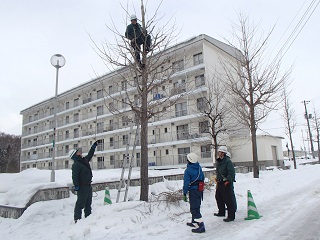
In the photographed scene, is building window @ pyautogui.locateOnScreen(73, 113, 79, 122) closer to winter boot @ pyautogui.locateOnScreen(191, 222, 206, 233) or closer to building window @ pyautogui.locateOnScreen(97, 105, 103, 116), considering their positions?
building window @ pyautogui.locateOnScreen(97, 105, 103, 116)

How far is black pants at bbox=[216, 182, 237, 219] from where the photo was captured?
19.0ft

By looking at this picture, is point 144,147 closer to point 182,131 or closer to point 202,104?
point 202,104

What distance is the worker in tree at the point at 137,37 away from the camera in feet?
25.2

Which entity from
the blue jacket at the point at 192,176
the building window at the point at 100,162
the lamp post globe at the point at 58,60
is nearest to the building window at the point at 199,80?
the lamp post globe at the point at 58,60

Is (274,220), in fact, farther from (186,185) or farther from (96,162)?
(96,162)

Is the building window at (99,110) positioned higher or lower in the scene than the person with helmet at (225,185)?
higher

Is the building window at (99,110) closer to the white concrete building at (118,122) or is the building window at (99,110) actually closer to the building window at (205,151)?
the white concrete building at (118,122)

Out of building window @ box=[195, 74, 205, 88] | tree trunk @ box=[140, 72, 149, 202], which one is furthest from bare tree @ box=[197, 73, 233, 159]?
tree trunk @ box=[140, 72, 149, 202]

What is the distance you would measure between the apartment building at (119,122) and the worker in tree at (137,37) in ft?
4.52

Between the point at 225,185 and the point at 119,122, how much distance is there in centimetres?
3020

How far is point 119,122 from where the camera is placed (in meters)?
35.3

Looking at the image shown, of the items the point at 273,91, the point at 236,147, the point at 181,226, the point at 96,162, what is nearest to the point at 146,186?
the point at 181,226

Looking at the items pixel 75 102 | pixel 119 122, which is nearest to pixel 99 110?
pixel 119 122

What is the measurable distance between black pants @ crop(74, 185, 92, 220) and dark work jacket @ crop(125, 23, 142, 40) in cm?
460
